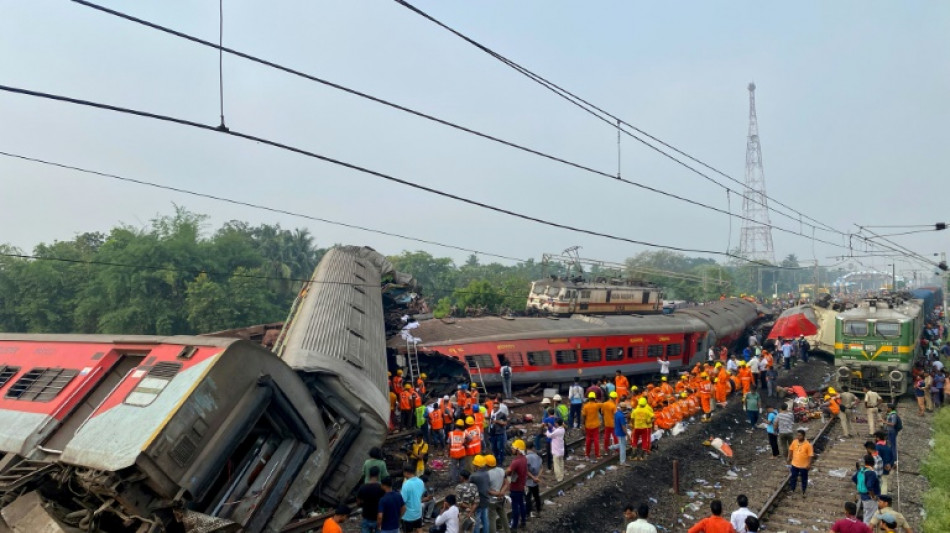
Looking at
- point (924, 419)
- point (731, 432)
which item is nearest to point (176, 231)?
point (731, 432)

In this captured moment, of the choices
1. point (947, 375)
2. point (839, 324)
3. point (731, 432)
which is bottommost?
point (731, 432)

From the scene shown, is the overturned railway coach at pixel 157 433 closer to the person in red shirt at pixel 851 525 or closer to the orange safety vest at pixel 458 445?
the orange safety vest at pixel 458 445

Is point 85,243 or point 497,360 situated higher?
point 85,243

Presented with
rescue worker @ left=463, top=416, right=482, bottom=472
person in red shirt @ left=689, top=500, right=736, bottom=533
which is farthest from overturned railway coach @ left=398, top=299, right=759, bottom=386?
person in red shirt @ left=689, top=500, right=736, bottom=533

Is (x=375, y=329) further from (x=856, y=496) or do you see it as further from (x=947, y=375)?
(x=947, y=375)

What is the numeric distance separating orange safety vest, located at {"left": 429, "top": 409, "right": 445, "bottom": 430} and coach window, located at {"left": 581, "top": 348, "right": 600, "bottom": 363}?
8029mm

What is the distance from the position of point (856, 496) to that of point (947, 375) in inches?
406

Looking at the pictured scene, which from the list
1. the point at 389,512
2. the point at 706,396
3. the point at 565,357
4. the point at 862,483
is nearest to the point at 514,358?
the point at 565,357

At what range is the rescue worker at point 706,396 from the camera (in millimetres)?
17000

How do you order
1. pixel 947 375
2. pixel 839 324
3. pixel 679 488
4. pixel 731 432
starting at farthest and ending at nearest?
1. pixel 839 324
2. pixel 947 375
3. pixel 731 432
4. pixel 679 488

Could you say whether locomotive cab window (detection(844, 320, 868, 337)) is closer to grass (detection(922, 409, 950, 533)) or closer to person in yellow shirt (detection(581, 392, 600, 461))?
grass (detection(922, 409, 950, 533))

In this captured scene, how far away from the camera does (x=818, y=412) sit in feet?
56.8

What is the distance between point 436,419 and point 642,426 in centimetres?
458

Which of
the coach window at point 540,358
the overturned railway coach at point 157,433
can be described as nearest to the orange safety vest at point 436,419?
the coach window at point 540,358
